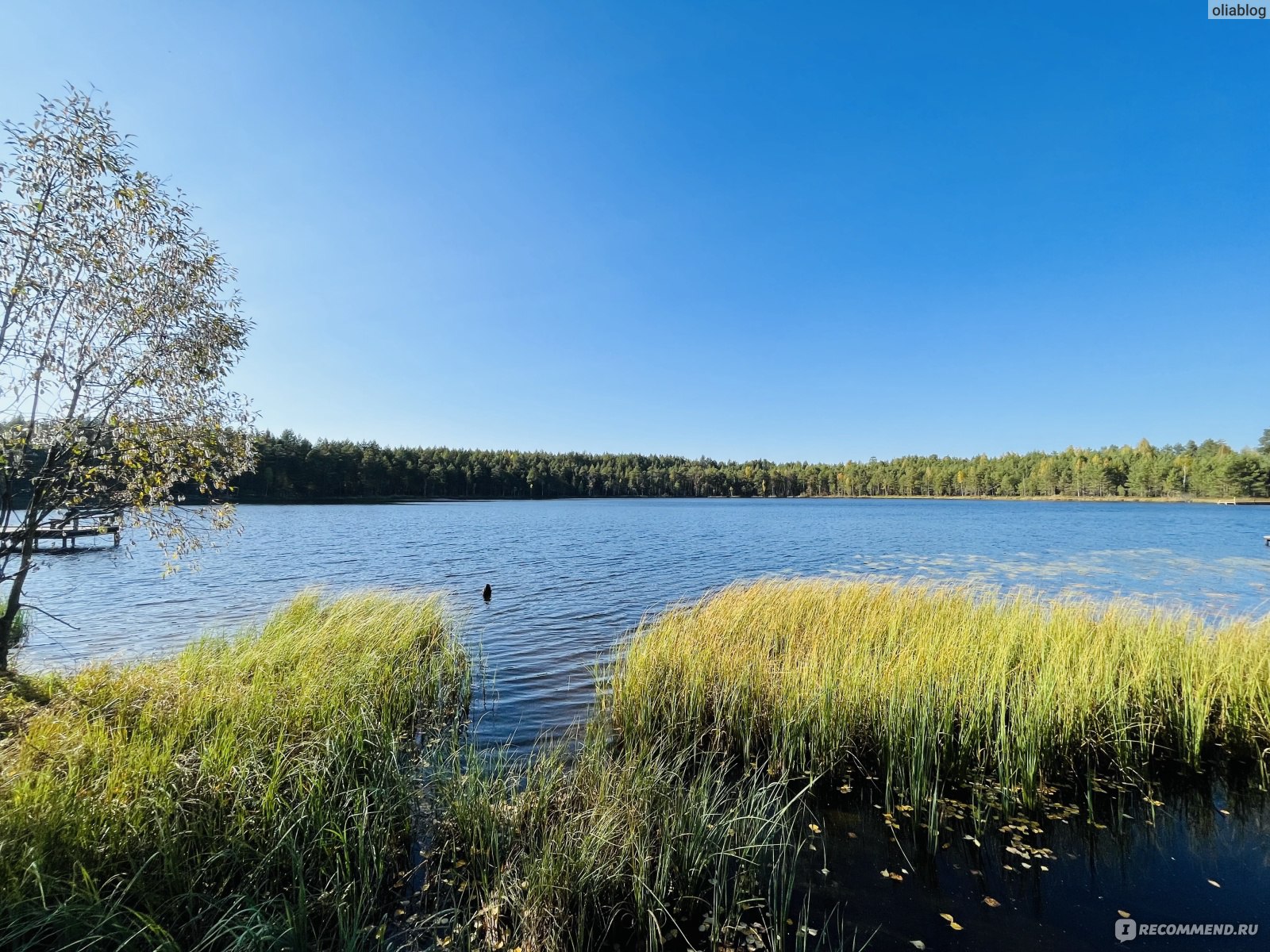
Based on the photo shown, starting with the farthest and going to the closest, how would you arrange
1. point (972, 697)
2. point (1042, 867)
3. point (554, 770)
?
point (972, 697) → point (554, 770) → point (1042, 867)

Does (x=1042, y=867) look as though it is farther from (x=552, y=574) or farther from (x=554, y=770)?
(x=552, y=574)

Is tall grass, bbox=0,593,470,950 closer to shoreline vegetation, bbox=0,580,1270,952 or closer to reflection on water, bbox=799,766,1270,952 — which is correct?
shoreline vegetation, bbox=0,580,1270,952

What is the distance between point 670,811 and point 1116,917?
378cm

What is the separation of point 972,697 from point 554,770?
5.31 metres

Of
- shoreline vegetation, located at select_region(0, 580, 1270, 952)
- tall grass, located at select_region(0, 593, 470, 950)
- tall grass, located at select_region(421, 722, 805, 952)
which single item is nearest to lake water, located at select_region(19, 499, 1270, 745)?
shoreline vegetation, located at select_region(0, 580, 1270, 952)

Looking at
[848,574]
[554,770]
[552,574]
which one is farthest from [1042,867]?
[552,574]

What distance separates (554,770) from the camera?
5145mm

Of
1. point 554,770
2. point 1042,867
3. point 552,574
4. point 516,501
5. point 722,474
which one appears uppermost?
point 722,474

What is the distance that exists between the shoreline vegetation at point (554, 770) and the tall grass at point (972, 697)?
0.04 metres

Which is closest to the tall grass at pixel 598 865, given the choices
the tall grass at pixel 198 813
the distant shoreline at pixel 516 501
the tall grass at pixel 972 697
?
the tall grass at pixel 198 813

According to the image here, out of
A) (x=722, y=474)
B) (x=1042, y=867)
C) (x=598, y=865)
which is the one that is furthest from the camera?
(x=722, y=474)

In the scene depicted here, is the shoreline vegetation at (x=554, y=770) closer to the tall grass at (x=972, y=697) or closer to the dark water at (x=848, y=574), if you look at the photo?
the tall grass at (x=972, y=697)

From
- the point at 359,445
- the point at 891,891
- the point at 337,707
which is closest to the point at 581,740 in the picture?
the point at 337,707

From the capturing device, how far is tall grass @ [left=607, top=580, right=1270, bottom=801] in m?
6.29
